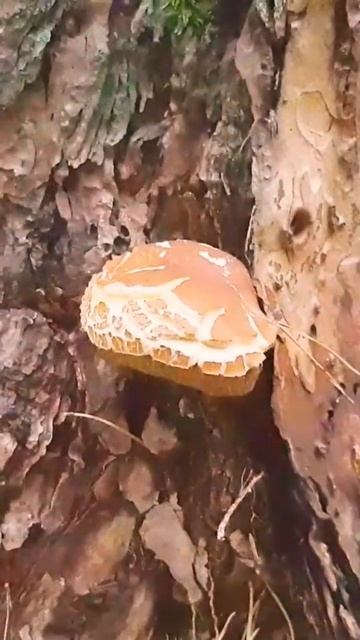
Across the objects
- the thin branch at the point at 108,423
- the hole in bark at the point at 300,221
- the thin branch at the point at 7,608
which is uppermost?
the hole in bark at the point at 300,221

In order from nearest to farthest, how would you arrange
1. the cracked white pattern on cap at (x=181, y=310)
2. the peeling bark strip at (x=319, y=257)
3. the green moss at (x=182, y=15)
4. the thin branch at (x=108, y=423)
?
the cracked white pattern on cap at (x=181, y=310) < the peeling bark strip at (x=319, y=257) < the green moss at (x=182, y=15) < the thin branch at (x=108, y=423)

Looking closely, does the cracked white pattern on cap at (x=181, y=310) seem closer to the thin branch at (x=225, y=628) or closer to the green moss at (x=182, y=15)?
the green moss at (x=182, y=15)

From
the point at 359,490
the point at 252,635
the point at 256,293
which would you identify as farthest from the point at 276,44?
the point at 252,635

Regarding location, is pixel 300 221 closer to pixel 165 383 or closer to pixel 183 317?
pixel 183 317

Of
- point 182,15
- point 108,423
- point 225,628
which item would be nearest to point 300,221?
point 182,15

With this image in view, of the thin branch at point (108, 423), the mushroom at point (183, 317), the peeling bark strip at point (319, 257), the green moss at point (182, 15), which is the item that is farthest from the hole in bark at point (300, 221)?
the thin branch at point (108, 423)

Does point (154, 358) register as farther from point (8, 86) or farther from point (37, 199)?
point (8, 86)
